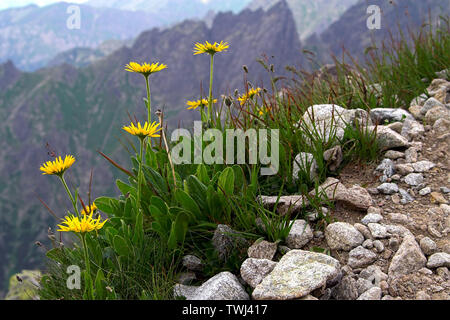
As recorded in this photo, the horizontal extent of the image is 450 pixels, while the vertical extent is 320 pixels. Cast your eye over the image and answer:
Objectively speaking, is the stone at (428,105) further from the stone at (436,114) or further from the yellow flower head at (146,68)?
the yellow flower head at (146,68)

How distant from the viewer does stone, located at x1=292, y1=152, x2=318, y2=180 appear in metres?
2.93

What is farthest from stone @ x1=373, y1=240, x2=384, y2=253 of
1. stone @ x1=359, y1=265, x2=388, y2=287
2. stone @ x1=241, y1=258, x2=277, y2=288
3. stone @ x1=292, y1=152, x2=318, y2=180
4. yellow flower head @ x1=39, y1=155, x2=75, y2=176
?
yellow flower head @ x1=39, y1=155, x2=75, y2=176

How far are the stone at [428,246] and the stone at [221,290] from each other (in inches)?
44.0

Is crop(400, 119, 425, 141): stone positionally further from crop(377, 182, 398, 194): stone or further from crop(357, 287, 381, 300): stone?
crop(357, 287, 381, 300): stone

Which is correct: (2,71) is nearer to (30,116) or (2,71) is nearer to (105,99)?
(30,116)

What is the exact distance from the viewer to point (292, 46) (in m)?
169

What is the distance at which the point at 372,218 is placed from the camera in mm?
2535

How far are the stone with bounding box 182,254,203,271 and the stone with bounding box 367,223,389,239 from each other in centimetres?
114

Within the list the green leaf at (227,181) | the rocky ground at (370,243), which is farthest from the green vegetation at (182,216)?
the rocky ground at (370,243)

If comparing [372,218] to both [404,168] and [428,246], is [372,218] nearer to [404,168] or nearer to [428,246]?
[428,246]

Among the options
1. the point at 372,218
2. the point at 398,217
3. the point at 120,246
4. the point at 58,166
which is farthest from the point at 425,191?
the point at 58,166

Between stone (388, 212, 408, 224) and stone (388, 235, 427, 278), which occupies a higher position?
stone (388, 212, 408, 224)
